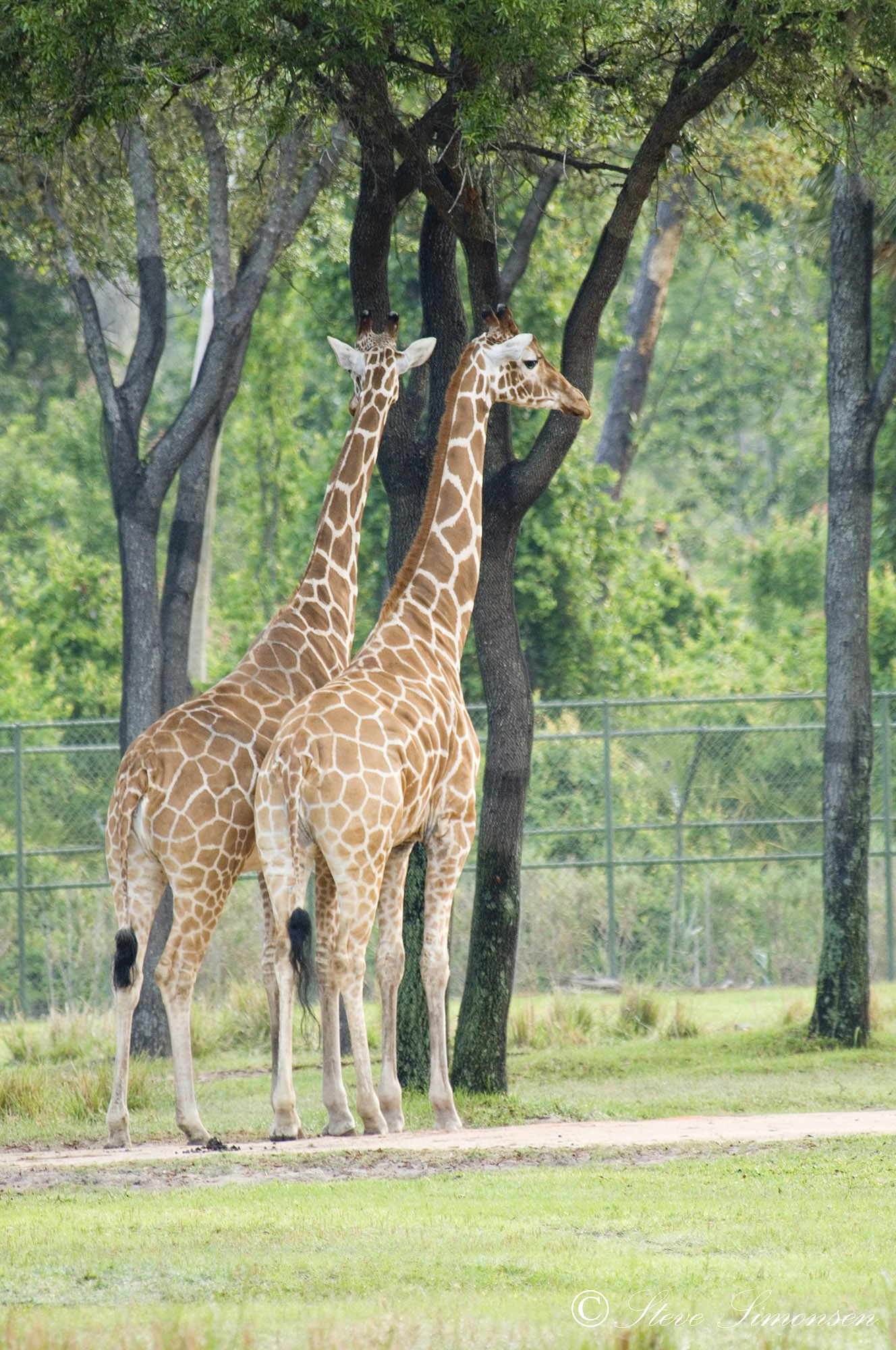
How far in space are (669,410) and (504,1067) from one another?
28002mm

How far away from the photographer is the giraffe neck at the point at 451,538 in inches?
363

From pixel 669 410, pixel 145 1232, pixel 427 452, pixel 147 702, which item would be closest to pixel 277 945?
pixel 145 1232

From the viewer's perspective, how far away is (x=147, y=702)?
12.5 m

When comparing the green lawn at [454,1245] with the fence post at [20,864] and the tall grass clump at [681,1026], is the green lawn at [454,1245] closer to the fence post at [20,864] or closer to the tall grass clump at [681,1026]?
the tall grass clump at [681,1026]

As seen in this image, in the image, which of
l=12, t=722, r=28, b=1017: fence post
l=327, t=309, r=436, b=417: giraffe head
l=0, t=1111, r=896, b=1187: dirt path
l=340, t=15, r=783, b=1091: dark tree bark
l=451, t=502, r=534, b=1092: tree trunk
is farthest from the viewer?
l=12, t=722, r=28, b=1017: fence post

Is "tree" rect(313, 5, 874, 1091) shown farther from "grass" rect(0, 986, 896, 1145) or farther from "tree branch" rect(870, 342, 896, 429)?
"tree branch" rect(870, 342, 896, 429)

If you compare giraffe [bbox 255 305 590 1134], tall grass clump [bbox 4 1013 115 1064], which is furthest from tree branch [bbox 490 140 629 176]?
tall grass clump [bbox 4 1013 115 1064]

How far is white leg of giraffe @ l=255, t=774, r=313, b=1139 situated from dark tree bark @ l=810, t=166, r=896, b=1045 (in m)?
5.14

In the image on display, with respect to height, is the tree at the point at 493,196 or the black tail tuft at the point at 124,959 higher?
the tree at the point at 493,196

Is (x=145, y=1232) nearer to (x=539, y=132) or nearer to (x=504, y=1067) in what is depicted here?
(x=504, y=1067)

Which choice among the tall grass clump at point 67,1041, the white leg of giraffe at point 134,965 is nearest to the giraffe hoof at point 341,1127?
the white leg of giraffe at point 134,965

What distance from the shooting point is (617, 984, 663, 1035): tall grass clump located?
1303 centimetres
